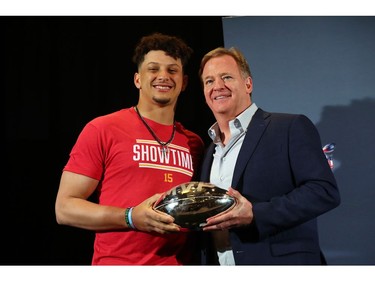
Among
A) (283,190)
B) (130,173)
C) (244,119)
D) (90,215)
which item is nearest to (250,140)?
(244,119)

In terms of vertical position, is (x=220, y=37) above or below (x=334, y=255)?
above

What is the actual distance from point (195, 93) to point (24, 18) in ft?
3.65

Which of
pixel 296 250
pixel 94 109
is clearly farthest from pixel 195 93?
pixel 296 250

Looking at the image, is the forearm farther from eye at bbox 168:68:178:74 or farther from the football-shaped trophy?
eye at bbox 168:68:178:74

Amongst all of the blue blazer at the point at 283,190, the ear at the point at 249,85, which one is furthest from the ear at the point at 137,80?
the blue blazer at the point at 283,190

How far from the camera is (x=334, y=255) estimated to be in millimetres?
2678

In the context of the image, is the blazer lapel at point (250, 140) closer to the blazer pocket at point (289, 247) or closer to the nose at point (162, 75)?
the blazer pocket at point (289, 247)

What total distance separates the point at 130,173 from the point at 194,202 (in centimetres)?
45

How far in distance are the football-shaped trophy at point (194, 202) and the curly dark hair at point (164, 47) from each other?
80cm

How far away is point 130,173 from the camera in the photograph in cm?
259

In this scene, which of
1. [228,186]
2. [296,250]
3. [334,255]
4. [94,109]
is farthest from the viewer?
[94,109]

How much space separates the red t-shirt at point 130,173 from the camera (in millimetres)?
2516

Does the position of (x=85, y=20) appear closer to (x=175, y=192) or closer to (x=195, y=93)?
(x=195, y=93)

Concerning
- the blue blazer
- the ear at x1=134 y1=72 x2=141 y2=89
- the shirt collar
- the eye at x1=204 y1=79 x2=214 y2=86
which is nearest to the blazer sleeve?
the blue blazer
